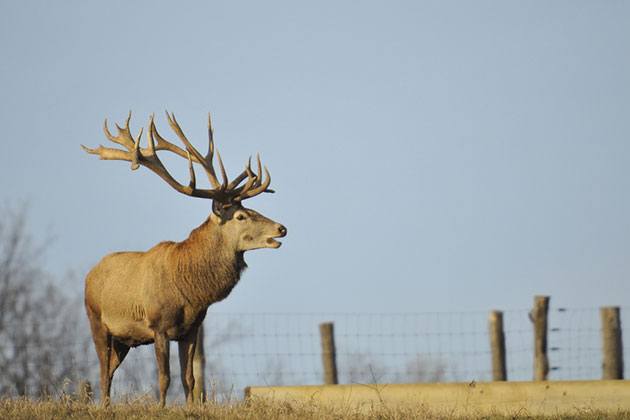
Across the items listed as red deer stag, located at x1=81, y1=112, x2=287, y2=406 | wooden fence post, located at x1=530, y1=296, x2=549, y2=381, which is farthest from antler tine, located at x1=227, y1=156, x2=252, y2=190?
wooden fence post, located at x1=530, y1=296, x2=549, y2=381

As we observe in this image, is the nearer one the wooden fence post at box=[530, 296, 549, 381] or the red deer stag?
the red deer stag

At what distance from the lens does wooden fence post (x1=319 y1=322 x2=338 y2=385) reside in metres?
14.2

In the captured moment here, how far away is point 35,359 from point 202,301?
9.41 m

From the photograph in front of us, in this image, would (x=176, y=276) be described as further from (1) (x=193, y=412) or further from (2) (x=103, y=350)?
(1) (x=193, y=412)

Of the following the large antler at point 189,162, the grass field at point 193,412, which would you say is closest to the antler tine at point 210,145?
the large antler at point 189,162

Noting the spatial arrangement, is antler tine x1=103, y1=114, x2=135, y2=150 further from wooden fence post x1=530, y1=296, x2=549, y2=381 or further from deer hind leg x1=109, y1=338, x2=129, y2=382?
wooden fence post x1=530, y1=296, x2=549, y2=381

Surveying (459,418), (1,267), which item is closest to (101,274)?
(459,418)

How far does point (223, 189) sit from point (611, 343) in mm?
5289

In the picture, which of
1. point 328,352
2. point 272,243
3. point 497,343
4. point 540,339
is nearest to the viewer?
point 272,243

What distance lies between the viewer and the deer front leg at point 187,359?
36.9ft

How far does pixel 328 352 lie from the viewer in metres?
14.4

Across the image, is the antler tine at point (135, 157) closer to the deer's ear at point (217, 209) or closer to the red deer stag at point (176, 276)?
the red deer stag at point (176, 276)

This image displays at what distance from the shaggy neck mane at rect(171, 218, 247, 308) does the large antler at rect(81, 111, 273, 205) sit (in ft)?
A: 1.25

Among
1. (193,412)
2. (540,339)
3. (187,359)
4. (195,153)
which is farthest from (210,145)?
(540,339)
